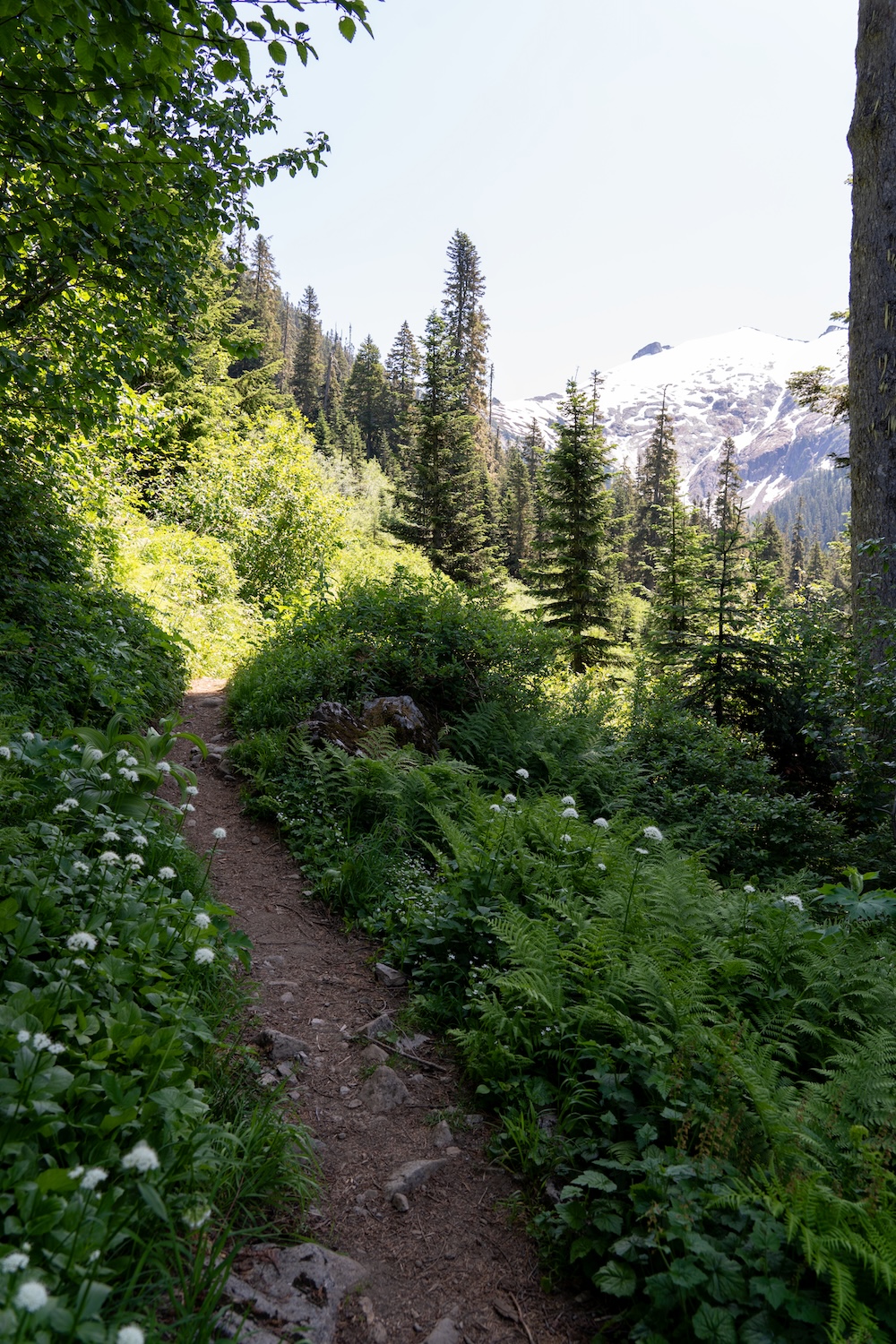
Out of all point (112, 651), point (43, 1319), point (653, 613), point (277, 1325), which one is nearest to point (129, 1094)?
point (43, 1319)

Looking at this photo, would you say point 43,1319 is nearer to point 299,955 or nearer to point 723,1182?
point 723,1182

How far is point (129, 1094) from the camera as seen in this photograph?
6.82ft

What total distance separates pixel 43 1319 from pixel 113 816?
226 centimetres

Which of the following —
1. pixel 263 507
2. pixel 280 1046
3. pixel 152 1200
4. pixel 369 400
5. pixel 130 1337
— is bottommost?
pixel 280 1046

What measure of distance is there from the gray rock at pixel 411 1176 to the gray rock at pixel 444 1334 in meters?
0.53

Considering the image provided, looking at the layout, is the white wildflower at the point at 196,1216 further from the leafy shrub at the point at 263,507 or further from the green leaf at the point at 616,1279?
the leafy shrub at the point at 263,507

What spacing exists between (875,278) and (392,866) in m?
A: 7.91

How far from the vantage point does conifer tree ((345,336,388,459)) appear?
2670 inches

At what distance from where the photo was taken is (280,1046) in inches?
136

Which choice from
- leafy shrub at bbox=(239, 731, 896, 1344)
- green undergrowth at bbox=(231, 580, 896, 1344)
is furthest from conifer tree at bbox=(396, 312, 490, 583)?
leafy shrub at bbox=(239, 731, 896, 1344)

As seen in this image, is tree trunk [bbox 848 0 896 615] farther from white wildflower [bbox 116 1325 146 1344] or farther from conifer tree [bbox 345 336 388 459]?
Result: conifer tree [bbox 345 336 388 459]

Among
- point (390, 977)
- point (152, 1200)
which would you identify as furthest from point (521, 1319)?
point (390, 977)

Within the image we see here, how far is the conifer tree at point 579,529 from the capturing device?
17750mm

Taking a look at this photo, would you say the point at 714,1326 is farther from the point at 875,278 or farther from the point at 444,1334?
the point at 875,278
